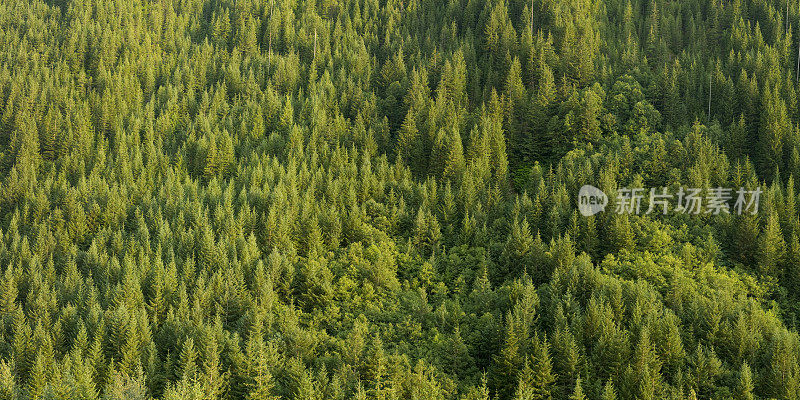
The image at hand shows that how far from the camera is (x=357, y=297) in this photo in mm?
81250

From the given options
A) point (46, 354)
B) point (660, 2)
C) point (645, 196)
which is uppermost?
point (660, 2)

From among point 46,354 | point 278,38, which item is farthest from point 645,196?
point 278,38

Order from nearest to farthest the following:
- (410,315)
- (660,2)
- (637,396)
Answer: (637,396) → (410,315) → (660,2)

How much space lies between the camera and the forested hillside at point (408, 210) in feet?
225

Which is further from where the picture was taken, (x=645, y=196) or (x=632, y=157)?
(x=632, y=157)

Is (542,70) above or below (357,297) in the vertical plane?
above

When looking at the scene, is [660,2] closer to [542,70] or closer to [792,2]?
[792,2]

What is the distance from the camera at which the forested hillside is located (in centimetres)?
6856

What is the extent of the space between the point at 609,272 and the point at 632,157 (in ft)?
89.9

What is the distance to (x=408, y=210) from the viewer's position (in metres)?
101

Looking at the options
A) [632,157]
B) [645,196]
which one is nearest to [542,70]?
[632,157]

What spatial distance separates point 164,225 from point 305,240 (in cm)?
2225

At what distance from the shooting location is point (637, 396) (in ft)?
204

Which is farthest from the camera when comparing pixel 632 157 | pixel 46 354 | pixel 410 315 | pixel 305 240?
pixel 632 157
